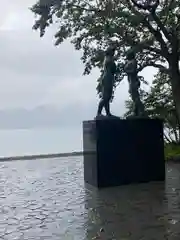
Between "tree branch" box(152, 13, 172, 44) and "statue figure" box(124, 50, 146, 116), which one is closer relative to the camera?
"statue figure" box(124, 50, 146, 116)

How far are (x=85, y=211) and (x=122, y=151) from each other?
8.17ft

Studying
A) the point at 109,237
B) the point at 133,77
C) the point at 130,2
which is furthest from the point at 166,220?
the point at 130,2

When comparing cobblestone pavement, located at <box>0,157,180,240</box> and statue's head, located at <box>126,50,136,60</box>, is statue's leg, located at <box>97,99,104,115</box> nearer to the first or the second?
cobblestone pavement, located at <box>0,157,180,240</box>

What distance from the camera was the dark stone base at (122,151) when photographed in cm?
768

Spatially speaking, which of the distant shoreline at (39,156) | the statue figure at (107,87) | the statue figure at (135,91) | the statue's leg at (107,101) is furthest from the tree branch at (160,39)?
the distant shoreline at (39,156)

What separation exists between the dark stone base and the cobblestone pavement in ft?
0.95

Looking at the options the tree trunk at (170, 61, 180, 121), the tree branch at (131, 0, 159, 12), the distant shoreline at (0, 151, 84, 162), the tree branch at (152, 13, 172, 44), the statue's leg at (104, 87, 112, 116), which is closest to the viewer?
the statue's leg at (104, 87, 112, 116)

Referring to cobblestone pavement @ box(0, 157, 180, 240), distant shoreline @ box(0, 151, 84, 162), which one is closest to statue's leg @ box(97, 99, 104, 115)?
cobblestone pavement @ box(0, 157, 180, 240)

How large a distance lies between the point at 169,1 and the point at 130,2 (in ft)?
3.14

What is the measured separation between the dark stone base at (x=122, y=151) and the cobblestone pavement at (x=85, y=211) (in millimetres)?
290

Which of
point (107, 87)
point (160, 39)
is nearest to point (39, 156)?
point (160, 39)

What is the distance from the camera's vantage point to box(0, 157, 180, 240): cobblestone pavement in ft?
14.6

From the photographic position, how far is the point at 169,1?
1052 cm

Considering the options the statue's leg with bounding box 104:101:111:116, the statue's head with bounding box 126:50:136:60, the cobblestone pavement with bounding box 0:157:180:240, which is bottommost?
the cobblestone pavement with bounding box 0:157:180:240
